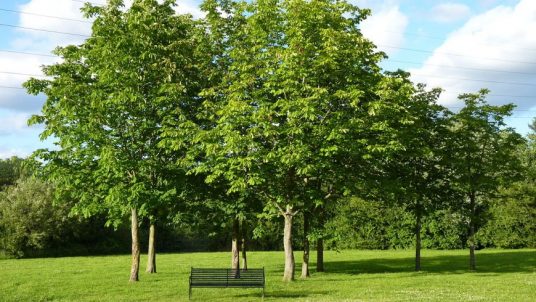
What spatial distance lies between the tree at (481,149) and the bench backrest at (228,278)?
13.8 metres

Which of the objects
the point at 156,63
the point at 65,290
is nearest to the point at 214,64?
the point at 156,63

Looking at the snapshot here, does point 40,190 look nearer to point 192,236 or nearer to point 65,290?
point 192,236

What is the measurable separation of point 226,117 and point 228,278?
243 inches

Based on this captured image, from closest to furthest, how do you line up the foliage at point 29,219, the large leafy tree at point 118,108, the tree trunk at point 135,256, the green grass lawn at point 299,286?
the green grass lawn at point 299,286 < the large leafy tree at point 118,108 < the tree trunk at point 135,256 < the foliage at point 29,219

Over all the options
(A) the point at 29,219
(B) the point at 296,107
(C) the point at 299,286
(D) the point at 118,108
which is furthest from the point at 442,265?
(A) the point at 29,219

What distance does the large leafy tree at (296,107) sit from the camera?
19.5m

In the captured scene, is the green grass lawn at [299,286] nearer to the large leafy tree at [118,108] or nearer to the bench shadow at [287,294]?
the bench shadow at [287,294]

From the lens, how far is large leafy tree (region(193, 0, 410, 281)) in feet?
64.1

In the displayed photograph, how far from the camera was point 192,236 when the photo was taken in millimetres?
50844

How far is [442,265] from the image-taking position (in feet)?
100

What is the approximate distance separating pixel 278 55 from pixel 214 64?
4916 millimetres

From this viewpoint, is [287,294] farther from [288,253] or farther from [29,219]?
[29,219]

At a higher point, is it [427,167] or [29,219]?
[427,167]

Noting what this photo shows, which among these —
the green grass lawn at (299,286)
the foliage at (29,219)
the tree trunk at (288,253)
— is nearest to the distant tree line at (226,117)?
the tree trunk at (288,253)
